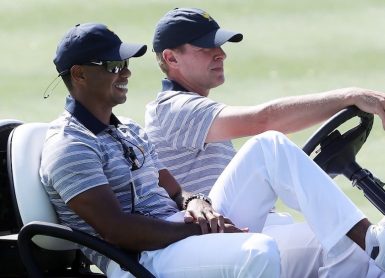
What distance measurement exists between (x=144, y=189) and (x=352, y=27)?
160 inches

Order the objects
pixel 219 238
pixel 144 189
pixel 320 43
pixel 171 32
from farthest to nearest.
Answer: pixel 320 43, pixel 171 32, pixel 144 189, pixel 219 238

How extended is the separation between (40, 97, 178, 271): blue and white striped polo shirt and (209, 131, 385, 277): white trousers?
222 millimetres

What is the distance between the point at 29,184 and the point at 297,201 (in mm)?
836

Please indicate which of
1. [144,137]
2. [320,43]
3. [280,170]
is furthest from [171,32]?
[320,43]

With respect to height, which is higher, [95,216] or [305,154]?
[305,154]

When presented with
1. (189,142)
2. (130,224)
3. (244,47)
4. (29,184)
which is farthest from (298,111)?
(244,47)

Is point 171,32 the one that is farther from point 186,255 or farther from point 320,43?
point 320,43

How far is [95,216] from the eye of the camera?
400cm

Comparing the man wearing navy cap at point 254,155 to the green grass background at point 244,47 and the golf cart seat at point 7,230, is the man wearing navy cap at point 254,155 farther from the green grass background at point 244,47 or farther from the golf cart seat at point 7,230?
the green grass background at point 244,47

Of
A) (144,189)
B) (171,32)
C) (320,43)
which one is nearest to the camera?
(144,189)

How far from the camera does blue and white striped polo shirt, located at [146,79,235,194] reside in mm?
4785

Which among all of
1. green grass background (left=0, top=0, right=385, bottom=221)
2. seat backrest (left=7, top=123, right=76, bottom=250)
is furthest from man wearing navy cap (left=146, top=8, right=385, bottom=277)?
green grass background (left=0, top=0, right=385, bottom=221)

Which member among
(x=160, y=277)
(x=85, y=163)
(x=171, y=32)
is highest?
(x=171, y=32)

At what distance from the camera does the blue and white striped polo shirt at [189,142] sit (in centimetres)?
479
